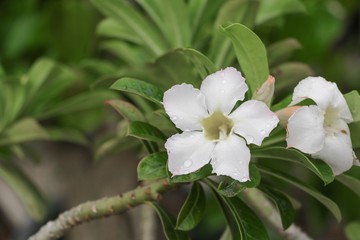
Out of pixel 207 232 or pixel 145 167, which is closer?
pixel 145 167

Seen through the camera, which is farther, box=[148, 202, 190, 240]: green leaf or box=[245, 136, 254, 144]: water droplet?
box=[148, 202, 190, 240]: green leaf

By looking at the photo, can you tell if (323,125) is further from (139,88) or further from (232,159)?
(139,88)

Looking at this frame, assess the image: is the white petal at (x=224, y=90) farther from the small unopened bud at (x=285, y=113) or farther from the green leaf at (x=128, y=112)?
the green leaf at (x=128, y=112)

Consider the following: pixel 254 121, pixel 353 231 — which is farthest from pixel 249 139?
pixel 353 231

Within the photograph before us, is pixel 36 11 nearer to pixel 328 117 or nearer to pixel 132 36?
pixel 132 36

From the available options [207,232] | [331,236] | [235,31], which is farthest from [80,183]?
[235,31]

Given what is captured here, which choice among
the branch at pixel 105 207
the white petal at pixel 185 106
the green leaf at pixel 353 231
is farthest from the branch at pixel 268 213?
the white petal at pixel 185 106

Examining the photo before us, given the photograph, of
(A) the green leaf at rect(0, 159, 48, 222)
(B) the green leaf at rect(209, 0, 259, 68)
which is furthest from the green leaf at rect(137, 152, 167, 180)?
(A) the green leaf at rect(0, 159, 48, 222)

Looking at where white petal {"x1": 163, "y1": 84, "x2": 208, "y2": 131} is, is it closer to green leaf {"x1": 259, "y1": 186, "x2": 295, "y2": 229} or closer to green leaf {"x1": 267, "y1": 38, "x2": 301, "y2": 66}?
green leaf {"x1": 259, "y1": 186, "x2": 295, "y2": 229}
